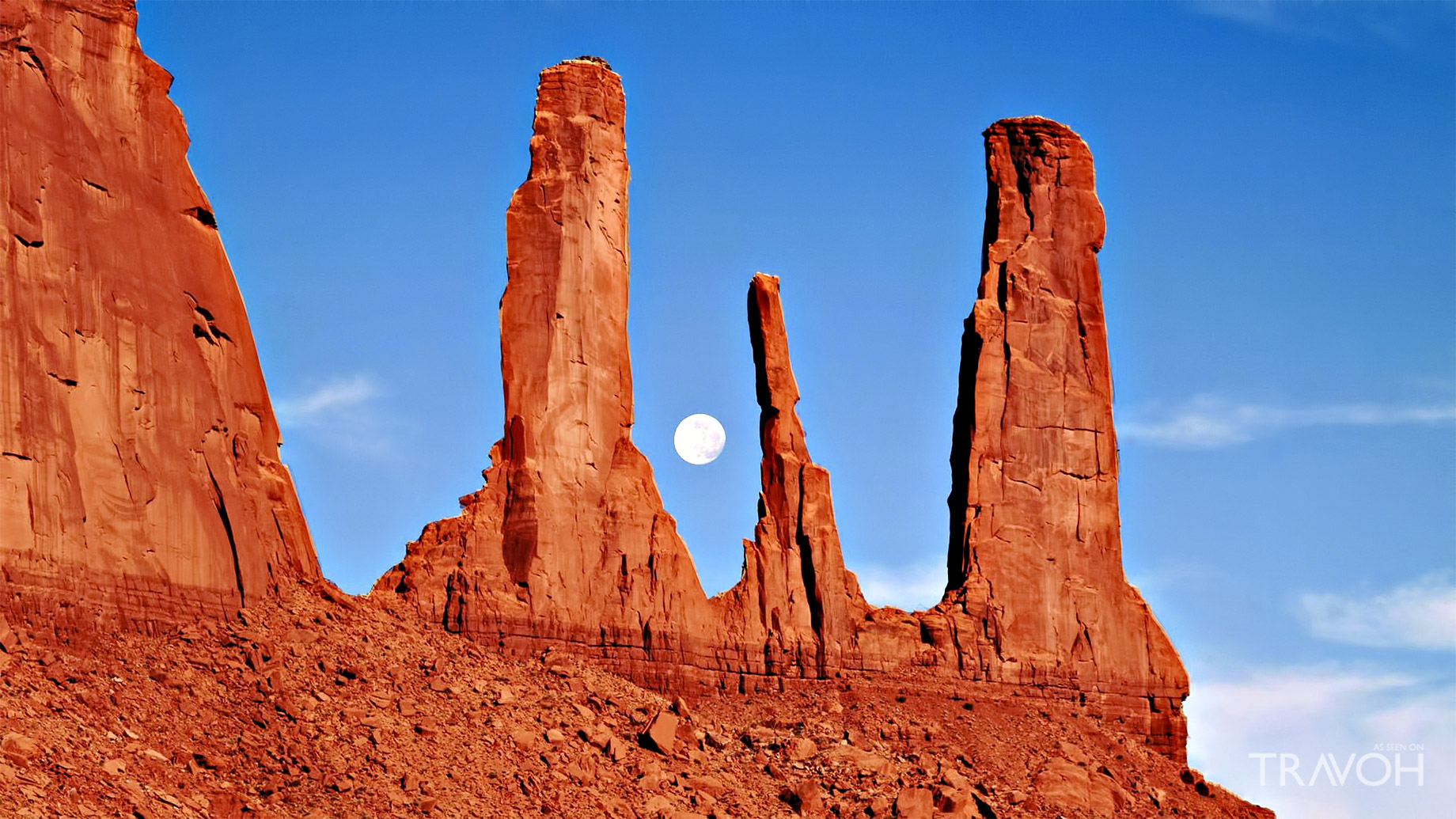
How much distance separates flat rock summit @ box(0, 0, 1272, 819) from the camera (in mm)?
58188

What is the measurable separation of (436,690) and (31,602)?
301 inches

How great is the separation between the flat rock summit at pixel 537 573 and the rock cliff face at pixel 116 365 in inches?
2.8

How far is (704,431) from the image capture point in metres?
73.2

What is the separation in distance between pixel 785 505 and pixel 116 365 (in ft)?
48.0

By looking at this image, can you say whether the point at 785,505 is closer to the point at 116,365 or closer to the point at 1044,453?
the point at 1044,453

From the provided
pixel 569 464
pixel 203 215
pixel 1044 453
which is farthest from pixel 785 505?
pixel 203 215

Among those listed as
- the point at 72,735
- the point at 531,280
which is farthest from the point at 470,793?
the point at 531,280

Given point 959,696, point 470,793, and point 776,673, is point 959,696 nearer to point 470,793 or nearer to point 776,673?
point 776,673

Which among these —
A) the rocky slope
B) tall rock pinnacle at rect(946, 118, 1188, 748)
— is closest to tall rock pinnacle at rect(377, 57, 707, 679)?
the rocky slope

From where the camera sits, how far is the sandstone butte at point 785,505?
65.3m

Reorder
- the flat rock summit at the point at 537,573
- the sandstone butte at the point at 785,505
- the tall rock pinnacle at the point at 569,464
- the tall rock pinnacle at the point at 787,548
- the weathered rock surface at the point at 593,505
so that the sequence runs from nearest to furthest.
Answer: the flat rock summit at the point at 537,573 < the tall rock pinnacle at the point at 569,464 < the weathered rock surface at the point at 593,505 < the sandstone butte at the point at 785,505 < the tall rock pinnacle at the point at 787,548

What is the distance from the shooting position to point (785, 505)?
6844 cm

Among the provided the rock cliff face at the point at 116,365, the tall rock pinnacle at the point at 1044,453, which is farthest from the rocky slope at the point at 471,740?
the tall rock pinnacle at the point at 1044,453

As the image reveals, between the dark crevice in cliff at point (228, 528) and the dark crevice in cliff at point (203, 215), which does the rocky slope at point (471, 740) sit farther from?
the dark crevice in cliff at point (203, 215)
